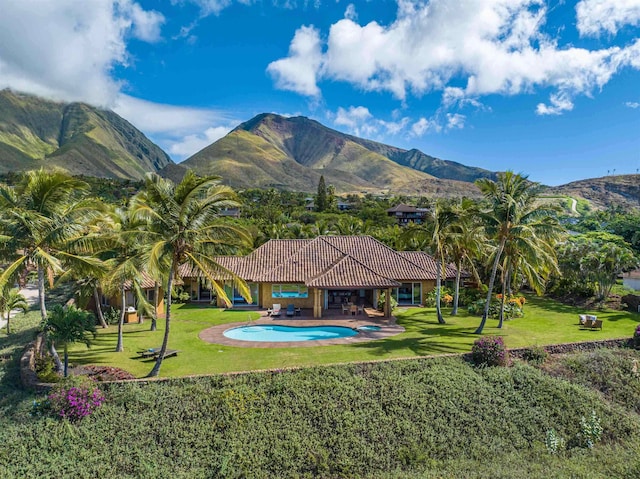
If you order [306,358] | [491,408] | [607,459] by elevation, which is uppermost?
[306,358]

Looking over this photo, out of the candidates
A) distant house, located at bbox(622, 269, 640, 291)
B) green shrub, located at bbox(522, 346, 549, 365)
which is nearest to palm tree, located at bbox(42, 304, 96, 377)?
green shrub, located at bbox(522, 346, 549, 365)

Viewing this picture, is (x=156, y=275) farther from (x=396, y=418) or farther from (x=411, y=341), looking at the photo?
(x=411, y=341)

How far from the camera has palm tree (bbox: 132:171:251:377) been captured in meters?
13.2

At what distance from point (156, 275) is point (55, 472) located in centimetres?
592

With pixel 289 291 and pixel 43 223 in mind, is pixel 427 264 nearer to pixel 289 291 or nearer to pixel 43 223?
pixel 289 291

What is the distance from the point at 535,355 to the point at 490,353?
2.41 meters

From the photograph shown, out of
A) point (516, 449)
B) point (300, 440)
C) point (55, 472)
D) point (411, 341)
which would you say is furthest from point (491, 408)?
point (55, 472)

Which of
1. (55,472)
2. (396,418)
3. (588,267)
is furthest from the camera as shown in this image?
(588,267)

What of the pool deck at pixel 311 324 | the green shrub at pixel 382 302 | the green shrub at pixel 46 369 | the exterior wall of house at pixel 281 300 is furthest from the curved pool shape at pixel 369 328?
the green shrub at pixel 46 369

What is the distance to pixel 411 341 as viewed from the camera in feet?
59.8

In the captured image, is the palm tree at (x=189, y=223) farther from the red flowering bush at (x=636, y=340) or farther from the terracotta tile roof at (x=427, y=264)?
the red flowering bush at (x=636, y=340)

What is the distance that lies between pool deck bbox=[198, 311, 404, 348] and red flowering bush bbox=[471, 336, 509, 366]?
469 cm

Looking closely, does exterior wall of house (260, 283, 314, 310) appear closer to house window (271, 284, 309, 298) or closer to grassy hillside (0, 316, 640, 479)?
house window (271, 284, 309, 298)

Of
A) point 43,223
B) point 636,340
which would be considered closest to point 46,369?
point 43,223
